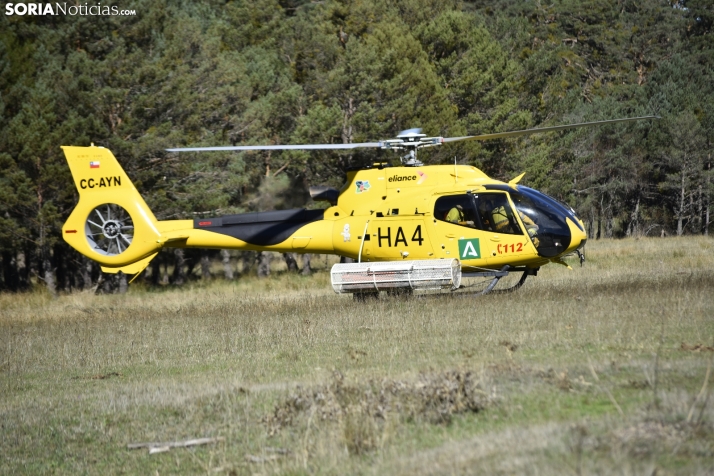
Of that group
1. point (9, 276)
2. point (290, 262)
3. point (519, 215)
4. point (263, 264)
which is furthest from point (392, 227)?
point (9, 276)

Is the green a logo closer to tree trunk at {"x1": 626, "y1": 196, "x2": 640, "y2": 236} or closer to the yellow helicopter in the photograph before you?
the yellow helicopter

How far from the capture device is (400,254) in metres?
18.4

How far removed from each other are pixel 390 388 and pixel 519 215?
894cm

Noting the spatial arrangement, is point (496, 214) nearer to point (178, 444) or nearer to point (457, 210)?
point (457, 210)

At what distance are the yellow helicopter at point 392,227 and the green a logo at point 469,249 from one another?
0.02 meters

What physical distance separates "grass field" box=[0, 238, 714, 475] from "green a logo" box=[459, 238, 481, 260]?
114cm

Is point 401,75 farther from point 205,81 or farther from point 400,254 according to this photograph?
point 400,254

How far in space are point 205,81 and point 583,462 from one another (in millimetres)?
38707

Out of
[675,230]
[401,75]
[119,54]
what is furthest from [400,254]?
[675,230]

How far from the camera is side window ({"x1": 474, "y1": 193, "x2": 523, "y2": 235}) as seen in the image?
17.4 meters

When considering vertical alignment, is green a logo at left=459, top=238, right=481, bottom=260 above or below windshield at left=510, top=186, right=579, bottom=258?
below

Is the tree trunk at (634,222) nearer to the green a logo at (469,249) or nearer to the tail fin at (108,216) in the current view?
the green a logo at (469,249)

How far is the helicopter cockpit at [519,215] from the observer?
1722 cm

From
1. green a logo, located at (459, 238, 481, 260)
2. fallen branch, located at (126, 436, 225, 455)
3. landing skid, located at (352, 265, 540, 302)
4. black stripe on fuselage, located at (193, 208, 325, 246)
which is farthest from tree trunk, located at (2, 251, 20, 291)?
fallen branch, located at (126, 436, 225, 455)
